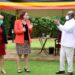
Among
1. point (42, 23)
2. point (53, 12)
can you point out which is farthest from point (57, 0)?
point (42, 23)

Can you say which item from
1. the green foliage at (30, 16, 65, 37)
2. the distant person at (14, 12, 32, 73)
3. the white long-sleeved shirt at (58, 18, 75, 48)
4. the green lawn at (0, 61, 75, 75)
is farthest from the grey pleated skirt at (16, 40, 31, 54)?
the green foliage at (30, 16, 65, 37)

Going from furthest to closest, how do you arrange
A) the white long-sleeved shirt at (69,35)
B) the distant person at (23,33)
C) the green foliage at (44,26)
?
the green foliage at (44,26) → the distant person at (23,33) → the white long-sleeved shirt at (69,35)

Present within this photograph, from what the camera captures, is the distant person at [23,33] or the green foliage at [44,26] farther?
the green foliage at [44,26]

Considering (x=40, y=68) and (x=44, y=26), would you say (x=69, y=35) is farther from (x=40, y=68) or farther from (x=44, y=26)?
(x=44, y=26)

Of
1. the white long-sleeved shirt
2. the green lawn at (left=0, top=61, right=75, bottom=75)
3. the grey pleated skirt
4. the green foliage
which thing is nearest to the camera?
the white long-sleeved shirt

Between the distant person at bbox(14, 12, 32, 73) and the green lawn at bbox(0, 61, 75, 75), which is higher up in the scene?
the distant person at bbox(14, 12, 32, 73)

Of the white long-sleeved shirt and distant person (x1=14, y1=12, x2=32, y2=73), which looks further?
distant person (x1=14, y1=12, x2=32, y2=73)

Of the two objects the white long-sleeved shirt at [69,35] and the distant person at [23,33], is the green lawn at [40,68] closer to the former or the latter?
the distant person at [23,33]

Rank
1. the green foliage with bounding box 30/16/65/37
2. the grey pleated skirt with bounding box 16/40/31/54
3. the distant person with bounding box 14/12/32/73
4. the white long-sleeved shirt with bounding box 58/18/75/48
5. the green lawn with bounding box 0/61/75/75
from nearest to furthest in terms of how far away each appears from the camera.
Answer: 1. the white long-sleeved shirt with bounding box 58/18/75/48
2. the distant person with bounding box 14/12/32/73
3. the grey pleated skirt with bounding box 16/40/31/54
4. the green lawn with bounding box 0/61/75/75
5. the green foliage with bounding box 30/16/65/37

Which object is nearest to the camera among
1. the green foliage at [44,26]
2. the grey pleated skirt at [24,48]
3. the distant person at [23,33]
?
the distant person at [23,33]

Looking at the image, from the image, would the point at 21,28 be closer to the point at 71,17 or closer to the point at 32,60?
the point at 71,17

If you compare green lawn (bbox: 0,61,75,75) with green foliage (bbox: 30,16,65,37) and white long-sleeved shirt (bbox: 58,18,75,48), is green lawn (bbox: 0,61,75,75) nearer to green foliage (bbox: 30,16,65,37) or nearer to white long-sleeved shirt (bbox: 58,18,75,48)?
white long-sleeved shirt (bbox: 58,18,75,48)

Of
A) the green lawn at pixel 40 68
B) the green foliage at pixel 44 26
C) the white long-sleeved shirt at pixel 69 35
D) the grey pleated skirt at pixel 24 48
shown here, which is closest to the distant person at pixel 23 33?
the grey pleated skirt at pixel 24 48

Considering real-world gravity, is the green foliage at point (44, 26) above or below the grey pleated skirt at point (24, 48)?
below
